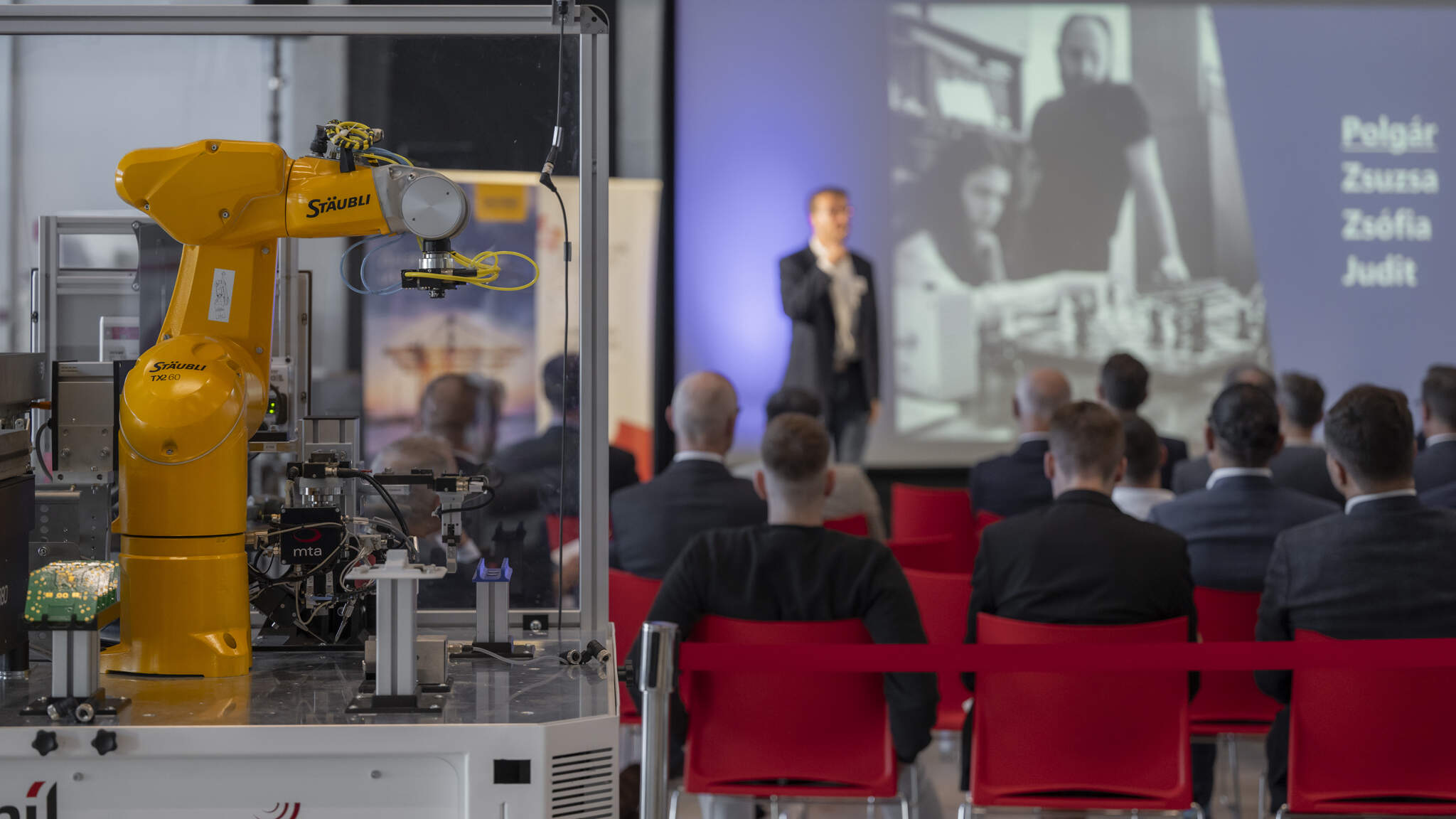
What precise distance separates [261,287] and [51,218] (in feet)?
1.64

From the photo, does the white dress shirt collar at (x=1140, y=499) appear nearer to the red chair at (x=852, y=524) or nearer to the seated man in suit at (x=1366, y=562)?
the red chair at (x=852, y=524)

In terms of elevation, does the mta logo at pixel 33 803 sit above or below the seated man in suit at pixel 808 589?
below

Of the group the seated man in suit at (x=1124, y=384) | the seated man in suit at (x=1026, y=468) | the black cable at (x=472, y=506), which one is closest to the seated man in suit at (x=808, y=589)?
the black cable at (x=472, y=506)

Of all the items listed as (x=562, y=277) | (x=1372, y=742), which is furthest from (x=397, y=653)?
(x=1372, y=742)

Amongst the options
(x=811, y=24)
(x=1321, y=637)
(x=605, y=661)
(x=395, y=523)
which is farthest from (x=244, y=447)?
(x=811, y=24)

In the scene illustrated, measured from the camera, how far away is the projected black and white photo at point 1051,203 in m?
7.07

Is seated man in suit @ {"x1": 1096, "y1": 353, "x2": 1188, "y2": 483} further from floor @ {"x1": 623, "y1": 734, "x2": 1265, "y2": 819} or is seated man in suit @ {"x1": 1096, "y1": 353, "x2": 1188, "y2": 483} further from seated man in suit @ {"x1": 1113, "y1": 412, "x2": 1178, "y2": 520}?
floor @ {"x1": 623, "y1": 734, "x2": 1265, "y2": 819}

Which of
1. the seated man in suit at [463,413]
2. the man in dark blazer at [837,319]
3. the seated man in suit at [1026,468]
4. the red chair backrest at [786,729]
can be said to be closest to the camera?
the seated man in suit at [463,413]

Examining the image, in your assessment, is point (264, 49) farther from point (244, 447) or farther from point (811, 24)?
point (811, 24)

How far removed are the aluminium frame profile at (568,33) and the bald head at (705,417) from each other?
1.29 meters

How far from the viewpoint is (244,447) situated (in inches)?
74.7

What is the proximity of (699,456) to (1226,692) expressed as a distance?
4.51ft

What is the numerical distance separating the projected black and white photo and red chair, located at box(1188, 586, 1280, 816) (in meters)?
4.17

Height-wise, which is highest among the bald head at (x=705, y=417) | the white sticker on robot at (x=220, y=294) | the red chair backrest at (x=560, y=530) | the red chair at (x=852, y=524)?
the white sticker on robot at (x=220, y=294)
